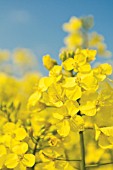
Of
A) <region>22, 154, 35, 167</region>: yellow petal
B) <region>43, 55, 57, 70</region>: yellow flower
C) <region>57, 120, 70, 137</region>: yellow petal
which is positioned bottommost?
<region>22, 154, 35, 167</region>: yellow petal

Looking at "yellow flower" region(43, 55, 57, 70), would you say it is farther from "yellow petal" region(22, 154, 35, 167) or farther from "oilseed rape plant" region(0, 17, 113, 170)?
"yellow petal" region(22, 154, 35, 167)

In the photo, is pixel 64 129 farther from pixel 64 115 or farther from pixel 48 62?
pixel 48 62

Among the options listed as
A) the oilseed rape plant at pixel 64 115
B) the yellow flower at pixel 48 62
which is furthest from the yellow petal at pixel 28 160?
the yellow flower at pixel 48 62

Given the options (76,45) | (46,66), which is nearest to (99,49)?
(76,45)

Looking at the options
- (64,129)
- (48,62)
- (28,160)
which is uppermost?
(48,62)

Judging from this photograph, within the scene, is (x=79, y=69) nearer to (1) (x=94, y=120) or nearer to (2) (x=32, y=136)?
(1) (x=94, y=120)

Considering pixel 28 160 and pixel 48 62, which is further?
pixel 48 62

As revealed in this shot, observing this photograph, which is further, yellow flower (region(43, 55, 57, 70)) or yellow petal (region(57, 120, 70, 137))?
yellow flower (region(43, 55, 57, 70))

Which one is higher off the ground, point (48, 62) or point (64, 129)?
point (48, 62)

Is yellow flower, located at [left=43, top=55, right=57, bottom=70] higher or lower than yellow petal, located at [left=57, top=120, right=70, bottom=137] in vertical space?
higher

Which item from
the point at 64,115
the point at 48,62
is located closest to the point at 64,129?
the point at 64,115

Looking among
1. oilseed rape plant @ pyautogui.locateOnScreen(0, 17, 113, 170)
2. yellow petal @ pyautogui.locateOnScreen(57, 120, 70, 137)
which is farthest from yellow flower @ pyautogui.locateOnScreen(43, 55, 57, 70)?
yellow petal @ pyautogui.locateOnScreen(57, 120, 70, 137)
